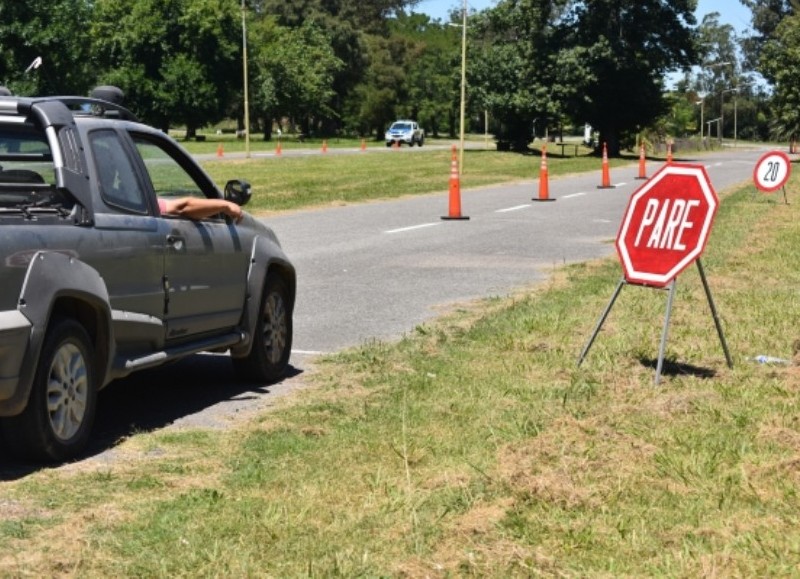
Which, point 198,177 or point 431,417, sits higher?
point 198,177

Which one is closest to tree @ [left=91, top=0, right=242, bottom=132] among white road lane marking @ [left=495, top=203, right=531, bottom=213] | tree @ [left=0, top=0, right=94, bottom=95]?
tree @ [left=0, top=0, right=94, bottom=95]

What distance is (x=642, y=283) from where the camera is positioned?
29.6 ft

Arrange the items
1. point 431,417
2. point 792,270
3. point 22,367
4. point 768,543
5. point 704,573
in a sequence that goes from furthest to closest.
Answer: point 792,270
point 431,417
point 22,367
point 768,543
point 704,573

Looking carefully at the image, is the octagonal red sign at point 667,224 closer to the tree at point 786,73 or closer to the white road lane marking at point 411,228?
the white road lane marking at point 411,228

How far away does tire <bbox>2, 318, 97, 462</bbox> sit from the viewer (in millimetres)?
6379

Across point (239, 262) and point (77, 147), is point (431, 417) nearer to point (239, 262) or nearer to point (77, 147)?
point (239, 262)

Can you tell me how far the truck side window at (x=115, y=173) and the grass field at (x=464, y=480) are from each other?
4.13 feet

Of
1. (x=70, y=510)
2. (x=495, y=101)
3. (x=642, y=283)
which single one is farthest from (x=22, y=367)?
(x=495, y=101)

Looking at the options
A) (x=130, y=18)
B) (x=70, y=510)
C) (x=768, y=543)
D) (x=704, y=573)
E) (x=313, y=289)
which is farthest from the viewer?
(x=130, y=18)

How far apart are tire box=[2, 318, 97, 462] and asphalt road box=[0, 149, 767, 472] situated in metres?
0.14

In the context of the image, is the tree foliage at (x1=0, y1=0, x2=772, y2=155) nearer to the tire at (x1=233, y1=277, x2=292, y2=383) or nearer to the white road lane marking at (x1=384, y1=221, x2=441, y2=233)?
the white road lane marking at (x1=384, y1=221, x2=441, y2=233)

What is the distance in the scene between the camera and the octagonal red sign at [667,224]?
877 cm

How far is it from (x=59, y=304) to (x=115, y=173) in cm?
105

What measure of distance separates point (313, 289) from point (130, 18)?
271ft
